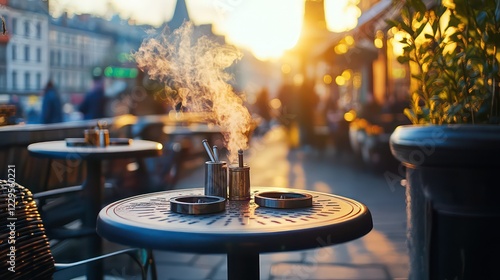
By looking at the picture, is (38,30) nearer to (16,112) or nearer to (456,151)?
(16,112)

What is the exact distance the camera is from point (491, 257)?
6.70ft

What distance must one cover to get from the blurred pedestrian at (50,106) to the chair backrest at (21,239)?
6187 millimetres

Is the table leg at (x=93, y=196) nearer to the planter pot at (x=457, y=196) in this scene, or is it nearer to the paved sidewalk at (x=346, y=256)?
the paved sidewalk at (x=346, y=256)

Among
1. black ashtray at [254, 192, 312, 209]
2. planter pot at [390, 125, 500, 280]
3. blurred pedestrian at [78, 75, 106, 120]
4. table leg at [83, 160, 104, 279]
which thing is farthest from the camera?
blurred pedestrian at [78, 75, 106, 120]

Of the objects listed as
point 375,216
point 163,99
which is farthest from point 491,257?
point 163,99

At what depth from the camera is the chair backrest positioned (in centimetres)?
186

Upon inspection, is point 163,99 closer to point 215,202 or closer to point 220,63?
point 220,63

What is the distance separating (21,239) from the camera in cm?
196

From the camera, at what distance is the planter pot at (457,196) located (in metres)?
1.99

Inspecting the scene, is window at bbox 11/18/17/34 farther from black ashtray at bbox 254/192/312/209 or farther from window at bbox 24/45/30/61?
black ashtray at bbox 254/192/312/209

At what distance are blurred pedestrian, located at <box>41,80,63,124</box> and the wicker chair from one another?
619 cm

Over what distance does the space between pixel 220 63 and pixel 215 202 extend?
1.02 metres

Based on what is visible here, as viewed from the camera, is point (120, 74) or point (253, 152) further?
point (120, 74)

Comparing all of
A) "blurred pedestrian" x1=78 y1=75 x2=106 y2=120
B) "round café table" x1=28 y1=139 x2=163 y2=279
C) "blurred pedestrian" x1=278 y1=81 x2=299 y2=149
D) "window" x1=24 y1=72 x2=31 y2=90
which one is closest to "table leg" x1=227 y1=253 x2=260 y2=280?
"round café table" x1=28 y1=139 x2=163 y2=279
